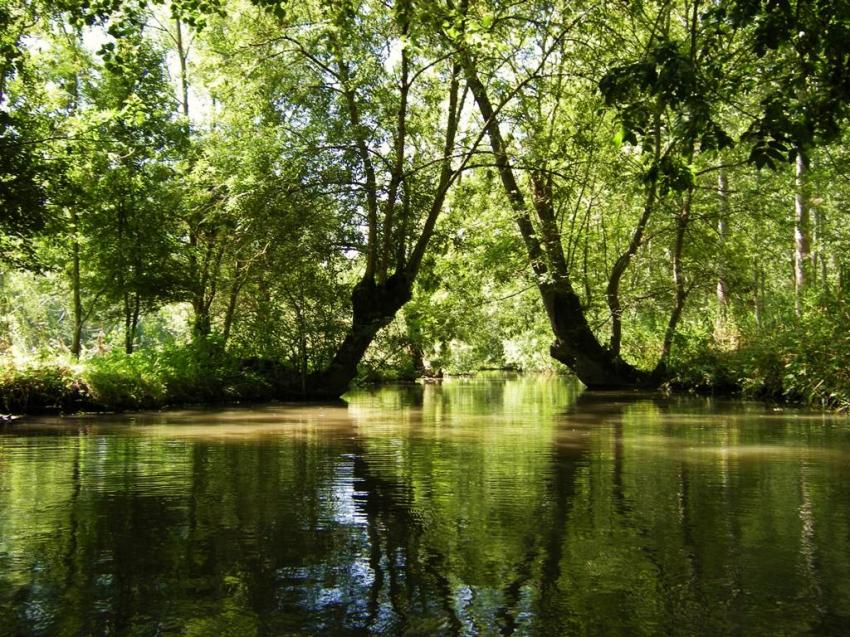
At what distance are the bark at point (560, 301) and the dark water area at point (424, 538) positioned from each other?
1277 centimetres

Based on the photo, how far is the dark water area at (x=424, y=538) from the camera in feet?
11.1

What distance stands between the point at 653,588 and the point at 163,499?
3.90 metres

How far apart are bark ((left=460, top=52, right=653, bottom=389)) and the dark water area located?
12766mm

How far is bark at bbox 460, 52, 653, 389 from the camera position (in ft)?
70.6

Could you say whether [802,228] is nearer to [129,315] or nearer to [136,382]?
[136,382]

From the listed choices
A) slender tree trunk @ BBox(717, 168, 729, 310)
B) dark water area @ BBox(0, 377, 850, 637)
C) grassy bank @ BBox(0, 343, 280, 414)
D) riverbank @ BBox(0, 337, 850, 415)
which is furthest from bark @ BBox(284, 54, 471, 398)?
dark water area @ BBox(0, 377, 850, 637)

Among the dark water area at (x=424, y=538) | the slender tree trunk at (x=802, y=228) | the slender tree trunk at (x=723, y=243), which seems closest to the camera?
the dark water area at (x=424, y=538)

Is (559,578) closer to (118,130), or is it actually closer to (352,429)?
(352,429)

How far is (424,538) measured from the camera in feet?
15.5

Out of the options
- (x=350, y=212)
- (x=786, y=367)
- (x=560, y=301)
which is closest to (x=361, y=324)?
(x=350, y=212)

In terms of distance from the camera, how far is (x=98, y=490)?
6.21m

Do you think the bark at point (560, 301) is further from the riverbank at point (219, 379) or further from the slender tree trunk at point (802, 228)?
the slender tree trunk at point (802, 228)

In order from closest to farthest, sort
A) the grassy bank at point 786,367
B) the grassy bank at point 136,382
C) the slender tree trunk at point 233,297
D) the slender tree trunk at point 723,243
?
1. the grassy bank at point 136,382
2. the grassy bank at point 786,367
3. the slender tree trunk at point 233,297
4. the slender tree trunk at point 723,243

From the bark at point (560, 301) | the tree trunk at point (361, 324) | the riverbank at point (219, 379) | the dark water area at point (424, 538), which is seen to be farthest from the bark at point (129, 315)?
the dark water area at point (424, 538)
